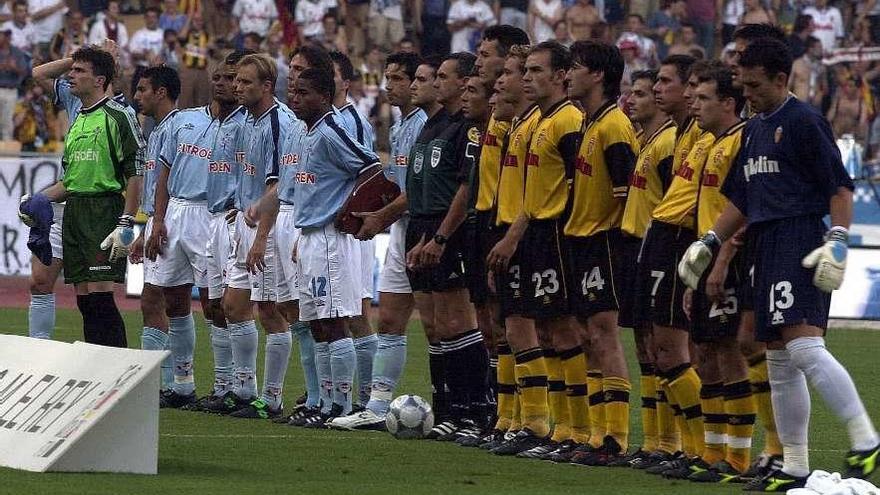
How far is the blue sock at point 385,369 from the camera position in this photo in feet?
37.3

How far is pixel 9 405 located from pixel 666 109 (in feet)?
12.4

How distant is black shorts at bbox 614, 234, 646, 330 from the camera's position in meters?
9.28

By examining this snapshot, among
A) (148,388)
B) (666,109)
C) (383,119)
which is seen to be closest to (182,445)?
(148,388)

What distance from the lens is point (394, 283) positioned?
1141 cm

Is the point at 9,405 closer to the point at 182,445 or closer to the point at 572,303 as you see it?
the point at 182,445

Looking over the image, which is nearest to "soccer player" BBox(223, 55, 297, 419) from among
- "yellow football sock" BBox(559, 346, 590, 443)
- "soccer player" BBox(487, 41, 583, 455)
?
"soccer player" BBox(487, 41, 583, 455)

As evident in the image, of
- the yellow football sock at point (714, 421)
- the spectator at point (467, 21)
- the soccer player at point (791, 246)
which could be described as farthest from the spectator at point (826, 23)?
the soccer player at point (791, 246)

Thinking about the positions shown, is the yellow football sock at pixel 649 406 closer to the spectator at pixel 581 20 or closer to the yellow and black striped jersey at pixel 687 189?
the yellow and black striped jersey at pixel 687 189

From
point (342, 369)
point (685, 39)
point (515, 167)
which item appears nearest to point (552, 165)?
point (515, 167)

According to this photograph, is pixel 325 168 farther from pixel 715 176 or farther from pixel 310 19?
pixel 310 19

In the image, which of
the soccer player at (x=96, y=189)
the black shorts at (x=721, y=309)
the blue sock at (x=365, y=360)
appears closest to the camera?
the black shorts at (x=721, y=309)

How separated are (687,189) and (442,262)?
7.52 feet

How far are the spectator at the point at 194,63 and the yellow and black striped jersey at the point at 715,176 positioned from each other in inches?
533

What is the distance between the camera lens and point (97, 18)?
26.0m
